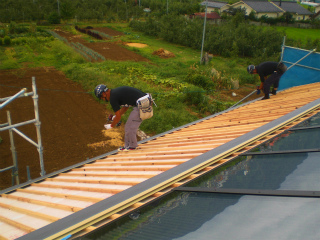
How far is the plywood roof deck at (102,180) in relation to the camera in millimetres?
3334

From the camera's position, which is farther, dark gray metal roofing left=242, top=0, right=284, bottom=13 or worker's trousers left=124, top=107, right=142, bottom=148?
dark gray metal roofing left=242, top=0, right=284, bottom=13

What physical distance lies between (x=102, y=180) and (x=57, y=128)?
27.0 feet

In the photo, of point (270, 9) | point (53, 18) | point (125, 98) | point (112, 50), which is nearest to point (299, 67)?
point (125, 98)

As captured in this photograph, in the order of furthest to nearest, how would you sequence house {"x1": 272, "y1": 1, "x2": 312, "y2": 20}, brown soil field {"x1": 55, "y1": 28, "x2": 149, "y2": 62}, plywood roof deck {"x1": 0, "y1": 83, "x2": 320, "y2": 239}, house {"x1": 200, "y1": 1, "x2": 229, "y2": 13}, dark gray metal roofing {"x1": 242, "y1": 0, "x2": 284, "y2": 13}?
house {"x1": 200, "y1": 1, "x2": 229, "y2": 13} → house {"x1": 272, "y1": 1, "x2": 312, "y2": 20} → dark gray metal roofing {"x1": 242, "y1": 0, "x2": 284, "y2": 13} → brown soil field {"x1": 55, "y1": 28, "x2": 149, "y2": 62} → plywood roof deck {"x1": 0, "y1": 83, "x2": 320, "y2": 239}

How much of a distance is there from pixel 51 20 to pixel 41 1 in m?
7.51

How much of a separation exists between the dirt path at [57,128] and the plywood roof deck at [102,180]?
3.89 meters

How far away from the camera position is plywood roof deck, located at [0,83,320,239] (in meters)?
3.33

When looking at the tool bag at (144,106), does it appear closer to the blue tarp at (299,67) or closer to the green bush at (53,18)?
the blue tarp at (299,67)

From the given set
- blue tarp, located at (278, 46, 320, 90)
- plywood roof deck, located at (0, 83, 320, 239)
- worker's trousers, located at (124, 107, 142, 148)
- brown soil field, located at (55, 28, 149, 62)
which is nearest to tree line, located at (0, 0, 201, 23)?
brown soil field, located at (55, 28, 149, 62)

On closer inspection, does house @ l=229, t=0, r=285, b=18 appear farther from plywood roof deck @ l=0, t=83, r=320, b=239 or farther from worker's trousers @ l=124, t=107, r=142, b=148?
worker's trousers @ l=124, t=107, r=142, b=148

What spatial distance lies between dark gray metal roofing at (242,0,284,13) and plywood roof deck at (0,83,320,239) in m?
47.4

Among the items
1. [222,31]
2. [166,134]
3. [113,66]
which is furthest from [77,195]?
[222,31]

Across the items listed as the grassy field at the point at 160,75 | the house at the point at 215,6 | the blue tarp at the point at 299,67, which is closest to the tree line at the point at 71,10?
the house at the point at 215,6

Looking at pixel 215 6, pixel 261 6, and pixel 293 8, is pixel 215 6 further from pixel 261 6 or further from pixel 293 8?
pixel 293 8
